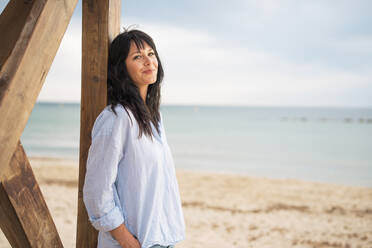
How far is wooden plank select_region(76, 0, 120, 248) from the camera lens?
63.1 inches

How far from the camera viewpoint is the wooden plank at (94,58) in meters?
1.60

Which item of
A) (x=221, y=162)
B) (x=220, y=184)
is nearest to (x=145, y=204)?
(x=220, y=184)

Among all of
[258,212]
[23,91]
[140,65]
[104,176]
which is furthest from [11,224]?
[258,212]

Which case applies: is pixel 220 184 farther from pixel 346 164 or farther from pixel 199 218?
pixel 346 164

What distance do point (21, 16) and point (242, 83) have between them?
73120 mm

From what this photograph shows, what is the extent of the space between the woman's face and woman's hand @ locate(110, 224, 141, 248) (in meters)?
0.79

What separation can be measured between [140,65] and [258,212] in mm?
4964

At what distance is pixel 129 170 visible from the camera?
58.4 inches

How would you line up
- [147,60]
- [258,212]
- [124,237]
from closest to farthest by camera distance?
[124,237], [147,60], [258,212]

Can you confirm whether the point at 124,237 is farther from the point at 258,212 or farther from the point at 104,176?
the point at 258,212

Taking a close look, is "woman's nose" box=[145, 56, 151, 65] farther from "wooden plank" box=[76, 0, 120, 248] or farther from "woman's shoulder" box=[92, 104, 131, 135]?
"woman's shoulder" box=[92, 104, 131, 135]

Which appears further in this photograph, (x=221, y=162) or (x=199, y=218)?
(x=221, y=162)

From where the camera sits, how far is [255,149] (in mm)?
17688

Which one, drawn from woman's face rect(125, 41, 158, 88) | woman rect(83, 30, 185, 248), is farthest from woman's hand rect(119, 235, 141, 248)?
woman's face rect(125, 41, 158, 88)
